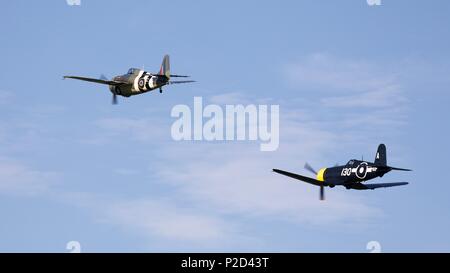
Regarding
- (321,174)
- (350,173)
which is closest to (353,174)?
(350,173)

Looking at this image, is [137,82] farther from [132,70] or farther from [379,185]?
[379,185]

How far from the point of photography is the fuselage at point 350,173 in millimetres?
88375

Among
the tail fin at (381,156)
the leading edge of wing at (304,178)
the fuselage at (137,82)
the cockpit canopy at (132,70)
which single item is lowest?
the leading edge of wing at (304,178)

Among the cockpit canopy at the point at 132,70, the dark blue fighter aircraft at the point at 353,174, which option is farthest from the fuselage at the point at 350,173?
the cockpit canopy at the point at 132,70

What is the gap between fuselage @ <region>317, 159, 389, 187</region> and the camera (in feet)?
290

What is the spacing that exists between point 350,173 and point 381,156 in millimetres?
3490

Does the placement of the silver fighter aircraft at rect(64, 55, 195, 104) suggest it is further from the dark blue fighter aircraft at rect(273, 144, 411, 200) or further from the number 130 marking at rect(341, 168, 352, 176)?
the number 130 marking at rect(341, 168, 352, 176)

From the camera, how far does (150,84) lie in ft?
318

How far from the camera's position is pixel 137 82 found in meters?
98.4

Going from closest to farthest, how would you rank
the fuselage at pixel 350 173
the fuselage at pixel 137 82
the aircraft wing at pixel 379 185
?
the fuselage at pixel 350 173, the aircraft wing at pixel 379 185, the fuselage at pixel 137 82

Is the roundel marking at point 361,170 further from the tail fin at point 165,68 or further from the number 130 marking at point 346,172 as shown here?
the tail fin at point 165,68

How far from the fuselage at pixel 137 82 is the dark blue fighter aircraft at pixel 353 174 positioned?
637 inches
